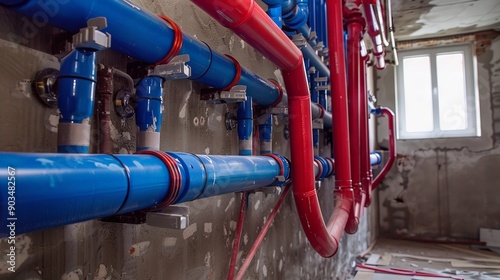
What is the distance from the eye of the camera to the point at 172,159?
52 centimetres

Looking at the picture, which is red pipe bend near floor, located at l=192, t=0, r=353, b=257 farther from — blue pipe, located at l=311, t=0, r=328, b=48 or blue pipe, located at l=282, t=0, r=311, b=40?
blue pipe, located at l=311, t=0, r=328, b=48

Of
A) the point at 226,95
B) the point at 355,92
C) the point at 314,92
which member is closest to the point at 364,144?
the point at 355,92

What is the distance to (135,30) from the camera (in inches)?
21.3

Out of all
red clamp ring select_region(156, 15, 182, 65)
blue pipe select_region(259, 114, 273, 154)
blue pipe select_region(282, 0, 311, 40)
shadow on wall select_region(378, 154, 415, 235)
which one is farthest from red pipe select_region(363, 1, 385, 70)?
shadow on wall select_region(378, 154, 415, 235)

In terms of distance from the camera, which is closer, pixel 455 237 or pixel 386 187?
pixel 455 237

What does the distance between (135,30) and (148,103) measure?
13 cm

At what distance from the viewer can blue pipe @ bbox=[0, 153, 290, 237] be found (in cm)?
32

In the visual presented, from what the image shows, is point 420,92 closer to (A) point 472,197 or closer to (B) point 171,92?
(A) point 472,197

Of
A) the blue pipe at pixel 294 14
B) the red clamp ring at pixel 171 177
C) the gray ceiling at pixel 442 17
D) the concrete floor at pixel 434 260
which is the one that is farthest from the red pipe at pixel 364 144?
the red clamp ring at pixel 171 177

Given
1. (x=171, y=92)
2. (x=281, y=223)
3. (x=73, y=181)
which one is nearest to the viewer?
(x=73, y=181)

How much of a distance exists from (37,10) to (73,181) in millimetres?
226

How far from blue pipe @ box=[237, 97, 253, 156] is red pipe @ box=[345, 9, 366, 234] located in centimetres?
79

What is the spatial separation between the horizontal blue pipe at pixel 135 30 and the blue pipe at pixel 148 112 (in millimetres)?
44

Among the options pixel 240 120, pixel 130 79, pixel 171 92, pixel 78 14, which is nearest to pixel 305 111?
pixel 240 120
